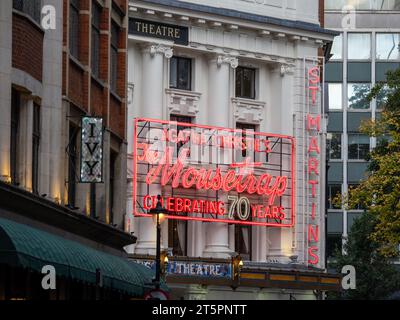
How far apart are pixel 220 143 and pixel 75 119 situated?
3322 centimetres

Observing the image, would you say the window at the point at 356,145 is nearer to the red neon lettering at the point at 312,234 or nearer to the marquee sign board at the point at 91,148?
the red neon lettering at the point at 312,234

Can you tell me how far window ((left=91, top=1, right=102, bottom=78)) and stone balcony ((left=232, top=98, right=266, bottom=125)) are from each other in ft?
98.1

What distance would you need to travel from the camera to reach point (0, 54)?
29781 mm

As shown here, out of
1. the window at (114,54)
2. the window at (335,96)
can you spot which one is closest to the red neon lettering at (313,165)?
the window at (114,54)

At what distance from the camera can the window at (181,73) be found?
7144 cm

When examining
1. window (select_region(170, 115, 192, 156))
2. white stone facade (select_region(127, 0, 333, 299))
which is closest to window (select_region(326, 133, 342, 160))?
white stone facade (select_region(127, 0, 333, 299))

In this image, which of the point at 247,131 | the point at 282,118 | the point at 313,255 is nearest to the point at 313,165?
the point at 282,118

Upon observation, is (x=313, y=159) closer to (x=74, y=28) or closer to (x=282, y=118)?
(x=282, y=118)

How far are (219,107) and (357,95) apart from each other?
135ft

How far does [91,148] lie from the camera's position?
1486 inches

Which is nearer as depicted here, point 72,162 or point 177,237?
point 72,162
